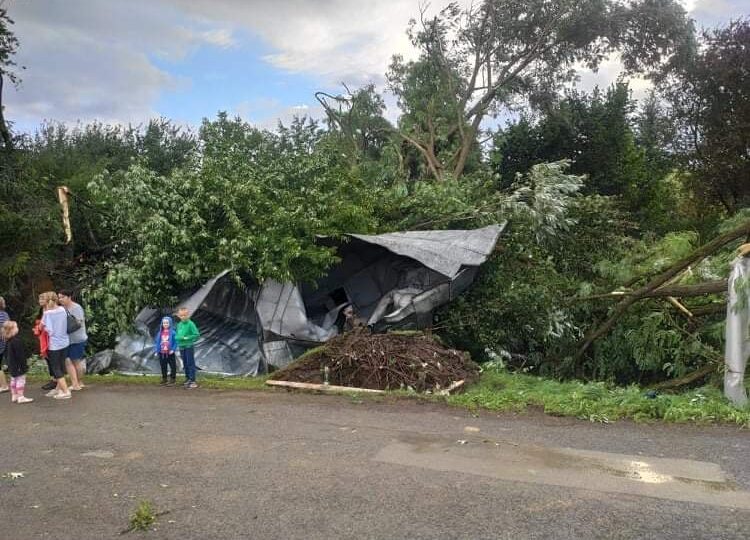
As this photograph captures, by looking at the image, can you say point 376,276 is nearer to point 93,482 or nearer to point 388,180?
point 93,482

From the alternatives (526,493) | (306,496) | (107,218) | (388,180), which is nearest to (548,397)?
(526,493)

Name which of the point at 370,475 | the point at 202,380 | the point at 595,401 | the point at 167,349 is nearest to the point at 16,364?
the point at 167,349

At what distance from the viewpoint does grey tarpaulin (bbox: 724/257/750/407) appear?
6.92 m

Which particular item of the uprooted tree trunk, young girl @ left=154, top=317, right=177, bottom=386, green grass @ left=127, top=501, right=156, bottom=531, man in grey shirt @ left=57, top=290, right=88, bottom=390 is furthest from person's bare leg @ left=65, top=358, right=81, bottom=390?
the uprooted tree trunk

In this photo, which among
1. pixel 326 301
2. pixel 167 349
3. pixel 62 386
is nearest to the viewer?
pixel 62 386

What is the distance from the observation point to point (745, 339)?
705cm

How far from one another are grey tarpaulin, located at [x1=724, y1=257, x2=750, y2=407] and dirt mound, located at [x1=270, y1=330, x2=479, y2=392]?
2995 mm

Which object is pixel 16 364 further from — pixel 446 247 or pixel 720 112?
pixel 720 112

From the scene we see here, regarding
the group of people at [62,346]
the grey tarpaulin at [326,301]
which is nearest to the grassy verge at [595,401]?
the group of people at [62,346]

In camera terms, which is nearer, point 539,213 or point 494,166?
point 539,213

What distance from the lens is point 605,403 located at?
270 inches

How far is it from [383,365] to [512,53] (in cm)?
1847

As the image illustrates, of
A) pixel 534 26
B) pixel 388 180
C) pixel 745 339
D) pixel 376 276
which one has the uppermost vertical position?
pixel 534 26

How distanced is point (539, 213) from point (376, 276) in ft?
10.5
